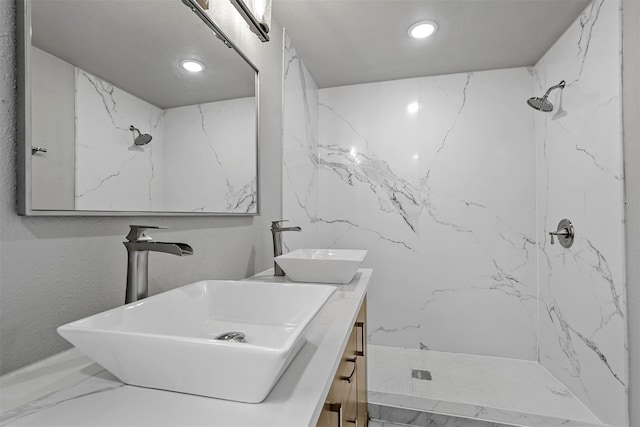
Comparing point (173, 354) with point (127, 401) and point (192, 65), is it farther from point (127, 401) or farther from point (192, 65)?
point (192, 65)

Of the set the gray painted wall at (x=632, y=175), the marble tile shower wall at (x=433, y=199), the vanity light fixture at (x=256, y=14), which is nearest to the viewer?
the vanity light fixture at (x=256, y=14)

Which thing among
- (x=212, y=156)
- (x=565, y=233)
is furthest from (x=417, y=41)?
(x=212, y=156)

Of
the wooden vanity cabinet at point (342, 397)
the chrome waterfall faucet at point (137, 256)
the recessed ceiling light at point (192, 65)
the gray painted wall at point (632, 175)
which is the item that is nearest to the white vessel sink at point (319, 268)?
the wooden vanity cabinet at point (342, 397)

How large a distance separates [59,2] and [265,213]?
110cm

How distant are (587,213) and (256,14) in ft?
6.38

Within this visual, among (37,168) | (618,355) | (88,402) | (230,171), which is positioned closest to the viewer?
(88,402)

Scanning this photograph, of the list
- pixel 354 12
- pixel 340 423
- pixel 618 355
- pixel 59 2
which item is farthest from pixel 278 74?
pixel 618 355

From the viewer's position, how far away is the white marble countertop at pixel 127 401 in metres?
0.46

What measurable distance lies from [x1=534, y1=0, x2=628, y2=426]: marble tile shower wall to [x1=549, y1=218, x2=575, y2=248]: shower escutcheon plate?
38 mm

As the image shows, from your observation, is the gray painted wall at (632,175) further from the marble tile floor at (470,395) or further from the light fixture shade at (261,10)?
the light fixture shade at (261,10)

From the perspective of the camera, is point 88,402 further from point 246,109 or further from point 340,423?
point 246,109

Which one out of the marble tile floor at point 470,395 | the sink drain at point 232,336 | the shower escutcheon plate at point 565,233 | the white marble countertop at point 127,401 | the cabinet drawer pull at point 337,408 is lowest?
the marble tile floor at point 470,395

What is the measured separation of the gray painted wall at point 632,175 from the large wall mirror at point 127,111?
1728 mm

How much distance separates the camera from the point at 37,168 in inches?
24.9
